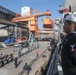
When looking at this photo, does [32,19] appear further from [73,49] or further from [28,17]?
[73,49]

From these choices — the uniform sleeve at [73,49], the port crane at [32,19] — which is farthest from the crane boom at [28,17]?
A: the uniform sleeve at [73,49]

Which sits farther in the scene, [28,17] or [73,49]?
[28,17]

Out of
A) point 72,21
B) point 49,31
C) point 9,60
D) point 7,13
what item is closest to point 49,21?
point 49,31

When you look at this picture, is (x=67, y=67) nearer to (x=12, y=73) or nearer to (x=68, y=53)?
(x=68, y=53)

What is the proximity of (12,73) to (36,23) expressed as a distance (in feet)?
167

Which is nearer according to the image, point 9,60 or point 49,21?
point 9,60

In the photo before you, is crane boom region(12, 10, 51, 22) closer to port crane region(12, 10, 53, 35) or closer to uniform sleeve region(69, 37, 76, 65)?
port crane region(12, 10, 53, 35)

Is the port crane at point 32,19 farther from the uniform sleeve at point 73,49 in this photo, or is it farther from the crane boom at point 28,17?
the uniform sleeve at point 73,49

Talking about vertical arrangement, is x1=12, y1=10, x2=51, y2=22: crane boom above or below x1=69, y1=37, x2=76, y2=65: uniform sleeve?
above

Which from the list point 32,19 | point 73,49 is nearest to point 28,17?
point 32,19

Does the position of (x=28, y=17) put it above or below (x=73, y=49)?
above

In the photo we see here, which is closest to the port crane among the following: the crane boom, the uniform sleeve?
the crane boom

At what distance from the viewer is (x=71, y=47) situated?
2.49 meters

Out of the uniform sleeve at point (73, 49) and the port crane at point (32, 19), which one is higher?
the port crane at point (32, 19)
